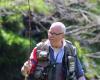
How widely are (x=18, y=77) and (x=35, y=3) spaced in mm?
1275

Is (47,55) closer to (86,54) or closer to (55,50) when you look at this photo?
(55,50)

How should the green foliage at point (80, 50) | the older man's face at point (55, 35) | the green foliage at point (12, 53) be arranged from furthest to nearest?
the green foliage at point (80, 50) → the green foliage at point (12, 53) → the older man's face at point (55, 35)

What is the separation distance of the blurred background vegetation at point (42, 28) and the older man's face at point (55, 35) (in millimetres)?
3070

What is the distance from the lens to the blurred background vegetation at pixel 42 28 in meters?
6.93

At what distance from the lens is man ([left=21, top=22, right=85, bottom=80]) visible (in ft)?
11.8

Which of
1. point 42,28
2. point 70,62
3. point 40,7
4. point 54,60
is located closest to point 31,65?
point 54,60

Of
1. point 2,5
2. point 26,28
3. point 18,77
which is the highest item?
point 2,5

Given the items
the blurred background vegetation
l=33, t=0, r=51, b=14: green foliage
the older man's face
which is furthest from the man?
l=33, t=0, r=51, b=14: green foliage

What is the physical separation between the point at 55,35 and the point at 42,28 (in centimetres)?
389

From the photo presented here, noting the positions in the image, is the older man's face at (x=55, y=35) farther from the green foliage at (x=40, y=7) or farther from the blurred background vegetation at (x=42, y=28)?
the green foliage at (x=40, y=7)

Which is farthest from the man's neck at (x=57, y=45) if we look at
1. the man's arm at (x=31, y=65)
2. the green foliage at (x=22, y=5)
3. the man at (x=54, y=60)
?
the green foliage at (x=22, y=5)

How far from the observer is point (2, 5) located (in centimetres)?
688

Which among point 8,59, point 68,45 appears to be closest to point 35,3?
point 8,59

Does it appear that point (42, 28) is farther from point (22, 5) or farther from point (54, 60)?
point (54, 60)
